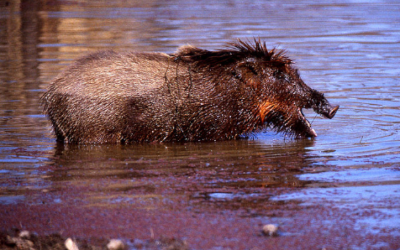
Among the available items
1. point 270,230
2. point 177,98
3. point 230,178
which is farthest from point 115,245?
point 177,98

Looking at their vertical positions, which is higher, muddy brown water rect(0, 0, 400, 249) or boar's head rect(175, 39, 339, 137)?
boar's head rect(175, 39, 339, 137)

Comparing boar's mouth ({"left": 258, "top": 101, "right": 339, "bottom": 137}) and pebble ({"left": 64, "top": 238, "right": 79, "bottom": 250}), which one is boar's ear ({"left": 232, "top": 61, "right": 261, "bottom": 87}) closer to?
boar's mouth ({"left": 258, "top": 101, "right": 339, "bottom": 137})

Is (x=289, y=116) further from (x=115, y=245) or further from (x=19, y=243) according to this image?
(x=19, y=243)

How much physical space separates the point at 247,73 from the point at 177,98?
0.95 meters

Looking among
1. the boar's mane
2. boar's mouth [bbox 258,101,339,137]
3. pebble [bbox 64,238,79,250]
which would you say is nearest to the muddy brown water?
boar's mouth [bbox 258,101,339,137]

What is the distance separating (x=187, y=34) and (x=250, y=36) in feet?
6.23

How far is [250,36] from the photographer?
17.1 m

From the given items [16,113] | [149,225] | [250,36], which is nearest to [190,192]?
[149,225]

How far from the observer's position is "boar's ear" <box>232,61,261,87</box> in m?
8.36

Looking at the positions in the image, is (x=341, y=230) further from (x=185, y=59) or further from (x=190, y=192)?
(x=185, y=59)

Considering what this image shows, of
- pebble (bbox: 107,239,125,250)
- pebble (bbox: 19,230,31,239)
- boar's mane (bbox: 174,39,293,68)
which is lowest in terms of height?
pebble (bbox: 19,230,31,239)

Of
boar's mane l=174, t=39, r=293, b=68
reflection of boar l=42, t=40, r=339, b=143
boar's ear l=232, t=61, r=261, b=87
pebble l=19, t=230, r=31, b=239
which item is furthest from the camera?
boar's mane l=174, t=39, r=293, b=68

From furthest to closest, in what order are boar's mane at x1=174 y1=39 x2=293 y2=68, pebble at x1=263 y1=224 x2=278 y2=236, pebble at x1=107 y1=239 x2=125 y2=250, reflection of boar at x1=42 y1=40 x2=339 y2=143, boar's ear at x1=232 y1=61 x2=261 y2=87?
boar's mane at x1=174 y1=39 x2=293 y2=68
boar's ear at x1=232 y1=61 x2=261 y2=87
reflection of boar at x1=42 y1=40 x2=339 y2=143
pebble at x1=263 y1=224 x2=278 y2=236
pebble at x1=107 y1=239 x2=125 y2=250

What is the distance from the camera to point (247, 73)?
8398mm
